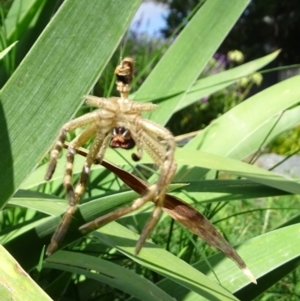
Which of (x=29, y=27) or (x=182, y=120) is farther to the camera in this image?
(x=182, y=120)

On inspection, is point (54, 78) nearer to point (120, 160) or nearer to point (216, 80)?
point (120, 160)

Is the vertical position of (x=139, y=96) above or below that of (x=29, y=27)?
below

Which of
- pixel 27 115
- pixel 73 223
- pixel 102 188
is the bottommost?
pixel 102 188

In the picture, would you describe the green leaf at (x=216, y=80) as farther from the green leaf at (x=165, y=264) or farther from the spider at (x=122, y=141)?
the spider at (x=122, y=141)

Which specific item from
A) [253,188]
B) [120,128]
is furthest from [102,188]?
[120,128]

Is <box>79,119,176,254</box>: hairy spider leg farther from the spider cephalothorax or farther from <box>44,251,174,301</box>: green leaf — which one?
<box>44,251,174,301</box>: green leaf

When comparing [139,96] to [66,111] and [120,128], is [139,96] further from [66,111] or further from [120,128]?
[120,128]
